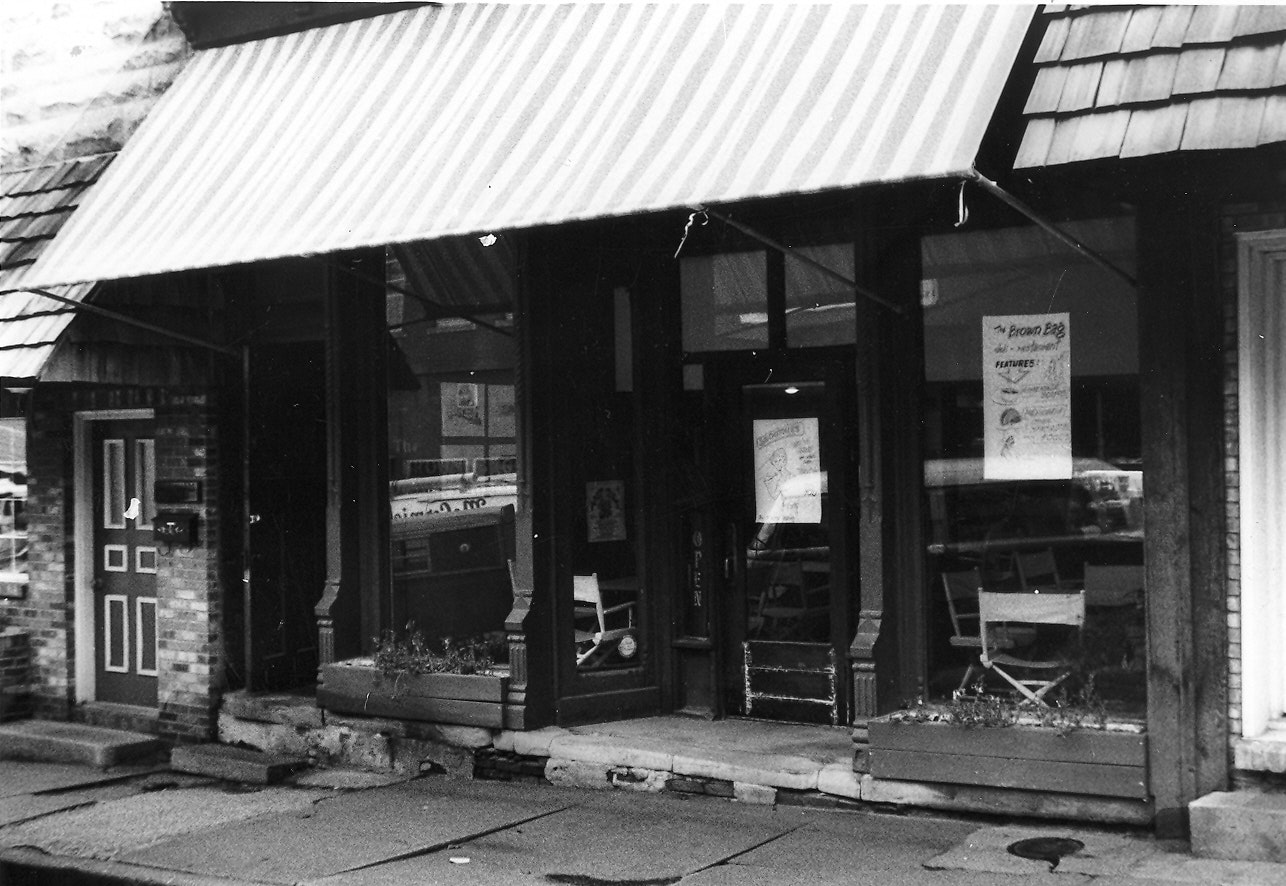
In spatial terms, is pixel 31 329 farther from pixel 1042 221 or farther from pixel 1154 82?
pixel 1154 82

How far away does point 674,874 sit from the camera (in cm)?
654

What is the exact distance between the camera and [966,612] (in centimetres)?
767

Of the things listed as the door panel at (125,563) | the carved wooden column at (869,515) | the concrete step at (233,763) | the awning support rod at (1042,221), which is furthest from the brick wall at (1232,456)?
the door panel at (125,563)

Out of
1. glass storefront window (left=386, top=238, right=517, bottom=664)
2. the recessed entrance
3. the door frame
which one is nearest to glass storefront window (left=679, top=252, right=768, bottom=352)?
the recessed entrance

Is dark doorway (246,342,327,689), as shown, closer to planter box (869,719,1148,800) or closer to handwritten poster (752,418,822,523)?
handwritten poster (752,418,822,523)

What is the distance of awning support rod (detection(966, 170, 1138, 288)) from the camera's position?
222 inches

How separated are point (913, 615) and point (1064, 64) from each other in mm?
2947

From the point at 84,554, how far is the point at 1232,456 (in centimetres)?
786

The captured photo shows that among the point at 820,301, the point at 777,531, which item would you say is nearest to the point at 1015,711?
the point at 777,531

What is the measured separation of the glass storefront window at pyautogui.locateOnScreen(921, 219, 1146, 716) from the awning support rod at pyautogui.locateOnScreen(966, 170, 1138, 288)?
0.94 feet

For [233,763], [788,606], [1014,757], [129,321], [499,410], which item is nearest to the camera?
[1014,757]

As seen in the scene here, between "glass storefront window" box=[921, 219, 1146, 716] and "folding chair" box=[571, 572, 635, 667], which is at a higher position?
"glass storefront window" box=[921, 219, 1146, 716]

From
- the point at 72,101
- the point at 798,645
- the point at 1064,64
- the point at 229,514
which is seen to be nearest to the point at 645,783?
the point at 798,645

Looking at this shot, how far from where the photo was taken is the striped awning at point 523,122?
6289mm
